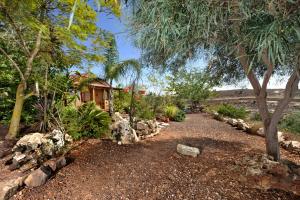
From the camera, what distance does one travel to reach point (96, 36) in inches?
275

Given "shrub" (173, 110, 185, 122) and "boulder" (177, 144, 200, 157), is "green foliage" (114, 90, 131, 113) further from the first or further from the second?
"boulder" (177, 144, 200, 157)

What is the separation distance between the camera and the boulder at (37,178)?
10.8 feet

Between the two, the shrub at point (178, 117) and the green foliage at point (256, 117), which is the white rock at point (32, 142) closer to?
the shrub at point (178, 117)

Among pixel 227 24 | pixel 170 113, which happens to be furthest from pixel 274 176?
pixel 170 113

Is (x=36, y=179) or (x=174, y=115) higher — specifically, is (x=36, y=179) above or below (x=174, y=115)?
below

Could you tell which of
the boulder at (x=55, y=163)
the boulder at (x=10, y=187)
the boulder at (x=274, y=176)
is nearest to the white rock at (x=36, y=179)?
the boulder at (x=10, y=187)

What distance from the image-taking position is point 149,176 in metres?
3.65

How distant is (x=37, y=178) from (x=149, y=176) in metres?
1.90

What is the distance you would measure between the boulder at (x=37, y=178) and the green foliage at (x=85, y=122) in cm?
214

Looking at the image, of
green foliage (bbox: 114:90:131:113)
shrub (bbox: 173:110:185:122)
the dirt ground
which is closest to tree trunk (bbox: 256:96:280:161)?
the dirt ground

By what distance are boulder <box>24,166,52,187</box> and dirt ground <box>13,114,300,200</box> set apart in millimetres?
95

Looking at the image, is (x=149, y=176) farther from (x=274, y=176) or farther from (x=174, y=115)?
(x=174, y=115)

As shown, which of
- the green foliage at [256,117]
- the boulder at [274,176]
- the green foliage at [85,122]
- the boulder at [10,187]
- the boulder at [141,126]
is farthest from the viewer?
the green foliage at [256,117]

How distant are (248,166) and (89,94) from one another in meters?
12.0
